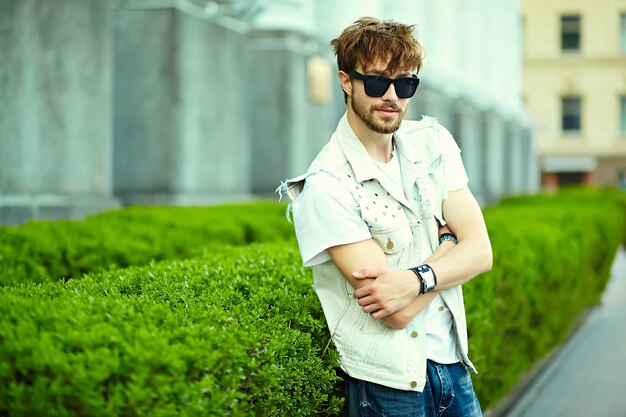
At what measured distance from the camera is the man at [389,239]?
3.43 metres

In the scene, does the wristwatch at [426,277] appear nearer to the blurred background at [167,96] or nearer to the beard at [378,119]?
the beard at [378,119]

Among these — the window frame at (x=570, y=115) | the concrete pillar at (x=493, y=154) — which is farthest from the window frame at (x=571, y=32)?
the concrete pillar at (x=493, y=154)

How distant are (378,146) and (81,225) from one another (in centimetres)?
414

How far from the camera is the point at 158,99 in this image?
12234 mm

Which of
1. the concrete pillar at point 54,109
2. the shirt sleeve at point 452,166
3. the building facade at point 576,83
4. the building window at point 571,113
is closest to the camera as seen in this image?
the shirt sleeve at point 452,166

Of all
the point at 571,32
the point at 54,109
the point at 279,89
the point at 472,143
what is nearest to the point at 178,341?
the point at 54,109

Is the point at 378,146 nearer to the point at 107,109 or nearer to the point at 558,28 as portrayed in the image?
the point at 107,109

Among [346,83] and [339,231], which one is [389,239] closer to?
[339,231]

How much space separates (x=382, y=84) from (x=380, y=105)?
3.3 inches

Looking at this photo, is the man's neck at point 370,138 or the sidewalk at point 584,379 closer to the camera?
the man's neck at point 370,138

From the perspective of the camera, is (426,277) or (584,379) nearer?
(426,277)

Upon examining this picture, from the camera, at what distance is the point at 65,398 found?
2.79m

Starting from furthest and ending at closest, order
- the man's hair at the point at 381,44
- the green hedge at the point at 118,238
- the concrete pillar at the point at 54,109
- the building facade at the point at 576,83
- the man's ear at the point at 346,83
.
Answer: the building facade at the point at 576,83, the concrete pillar at the point at 54,109, the green hedge at the point at 118,238, the man's ear at the point at 346,83, the man's hair at the point at 381,44

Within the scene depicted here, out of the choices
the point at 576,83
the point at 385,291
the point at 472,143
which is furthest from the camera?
the point at 576,83
